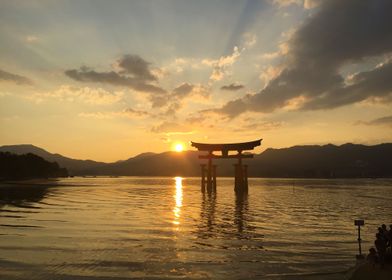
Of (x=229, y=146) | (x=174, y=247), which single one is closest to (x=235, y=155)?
(x=229, y=146)

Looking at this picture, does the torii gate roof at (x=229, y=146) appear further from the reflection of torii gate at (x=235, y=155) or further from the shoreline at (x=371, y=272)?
the shoreline at (x=371, y=272)

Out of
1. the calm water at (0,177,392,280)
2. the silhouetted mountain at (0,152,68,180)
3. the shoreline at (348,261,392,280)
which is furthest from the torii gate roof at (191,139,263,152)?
the silhouetted mountain at (0,152,68,180)

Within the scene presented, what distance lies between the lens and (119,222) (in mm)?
22781

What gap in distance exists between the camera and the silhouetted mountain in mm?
88125

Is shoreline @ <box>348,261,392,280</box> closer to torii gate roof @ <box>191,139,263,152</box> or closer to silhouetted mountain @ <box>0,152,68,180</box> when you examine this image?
torii gate roof @ <box>191,139,263,152</box>

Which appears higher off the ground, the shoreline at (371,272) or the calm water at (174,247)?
the shoreline at (371,272)

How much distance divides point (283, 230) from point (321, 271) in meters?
9.06

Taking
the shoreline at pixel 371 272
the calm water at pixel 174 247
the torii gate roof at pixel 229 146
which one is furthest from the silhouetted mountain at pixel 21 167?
the shoreline at pixel 371 272

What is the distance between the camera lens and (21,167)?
91.9 m

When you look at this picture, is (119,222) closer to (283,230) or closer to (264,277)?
(283,230)

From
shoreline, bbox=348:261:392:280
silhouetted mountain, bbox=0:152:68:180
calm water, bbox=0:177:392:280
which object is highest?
silhouetted mountain, bbox=0:152:68:180

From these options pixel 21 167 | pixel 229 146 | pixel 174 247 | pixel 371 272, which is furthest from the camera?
pixel 21 167

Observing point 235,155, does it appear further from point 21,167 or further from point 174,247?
point 21,167

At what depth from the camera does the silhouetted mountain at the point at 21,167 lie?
3469 inches
